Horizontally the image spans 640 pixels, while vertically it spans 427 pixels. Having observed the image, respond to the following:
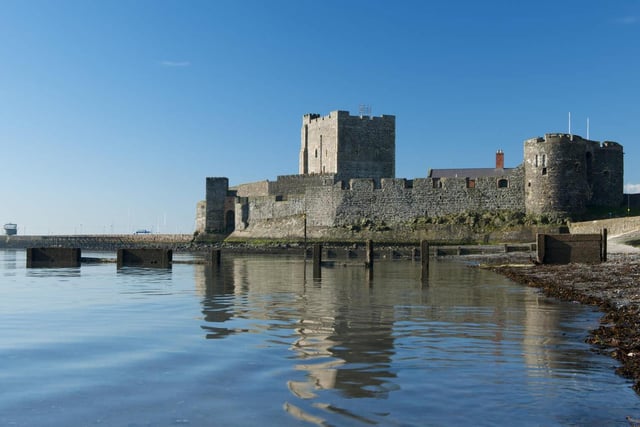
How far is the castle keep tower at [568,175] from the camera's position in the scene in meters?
33.0

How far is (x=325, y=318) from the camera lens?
9.49m

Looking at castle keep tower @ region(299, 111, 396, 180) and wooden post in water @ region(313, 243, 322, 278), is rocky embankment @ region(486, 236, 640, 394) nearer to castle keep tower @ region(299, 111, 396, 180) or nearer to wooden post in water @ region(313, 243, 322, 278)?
wooden post in water @ region(313, 243, 322, 278)

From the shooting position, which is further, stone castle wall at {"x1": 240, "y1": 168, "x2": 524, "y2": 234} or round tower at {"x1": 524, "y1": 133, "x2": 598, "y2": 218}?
stone castle wall at {"x1": 240, "y1": 168, "x2": 524, "y2": 234}

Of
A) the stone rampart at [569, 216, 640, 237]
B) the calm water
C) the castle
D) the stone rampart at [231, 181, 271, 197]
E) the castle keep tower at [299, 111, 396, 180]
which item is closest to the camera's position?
the calm water

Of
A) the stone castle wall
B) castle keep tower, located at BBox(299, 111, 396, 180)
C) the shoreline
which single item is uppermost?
castle keep tower, located at BBox(299, 111, 396, 180)

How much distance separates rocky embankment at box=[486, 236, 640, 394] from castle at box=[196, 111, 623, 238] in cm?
1021

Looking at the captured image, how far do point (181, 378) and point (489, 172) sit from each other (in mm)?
39648

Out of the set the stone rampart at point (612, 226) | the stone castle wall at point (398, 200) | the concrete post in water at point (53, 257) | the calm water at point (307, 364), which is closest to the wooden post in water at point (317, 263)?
the calm water at point (307, 364)

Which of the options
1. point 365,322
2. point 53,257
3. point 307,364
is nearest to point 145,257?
point 53,257

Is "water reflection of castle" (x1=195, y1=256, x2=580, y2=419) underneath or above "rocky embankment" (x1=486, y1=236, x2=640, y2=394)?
underneath

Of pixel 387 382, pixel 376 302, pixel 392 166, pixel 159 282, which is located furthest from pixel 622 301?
pixel 392 166

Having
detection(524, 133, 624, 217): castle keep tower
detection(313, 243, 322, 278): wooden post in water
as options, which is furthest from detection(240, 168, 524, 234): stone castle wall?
detection(313, 243, 322, 278): wooden post in water

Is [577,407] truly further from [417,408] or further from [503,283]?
[503,283]

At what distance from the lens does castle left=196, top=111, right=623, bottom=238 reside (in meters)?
33.3
